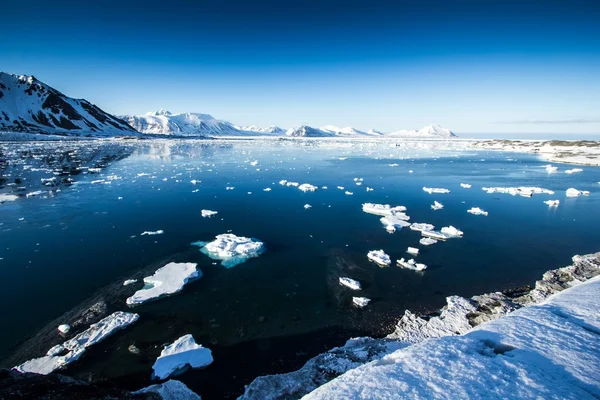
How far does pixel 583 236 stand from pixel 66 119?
448 feet

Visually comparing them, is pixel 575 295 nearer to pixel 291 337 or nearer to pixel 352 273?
pixel 352 273

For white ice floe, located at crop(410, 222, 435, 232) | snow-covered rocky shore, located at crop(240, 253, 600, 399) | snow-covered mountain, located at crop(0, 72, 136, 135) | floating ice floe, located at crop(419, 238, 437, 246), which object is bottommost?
floating ice floe, located at crop(419, 238, 437, 246)

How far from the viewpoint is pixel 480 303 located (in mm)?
6527

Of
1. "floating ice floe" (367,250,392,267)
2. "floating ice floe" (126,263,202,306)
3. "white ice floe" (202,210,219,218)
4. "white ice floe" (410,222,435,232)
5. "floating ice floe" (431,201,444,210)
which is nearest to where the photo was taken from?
"floating ice floe" (126,263,202,306)

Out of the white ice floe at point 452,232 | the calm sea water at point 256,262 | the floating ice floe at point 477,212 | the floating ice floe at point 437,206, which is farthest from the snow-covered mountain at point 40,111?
the floating ice floe at point 477,212

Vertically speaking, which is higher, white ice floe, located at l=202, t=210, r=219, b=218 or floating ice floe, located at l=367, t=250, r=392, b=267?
white ice floe, located at l=202, t=210, r=219, b=218

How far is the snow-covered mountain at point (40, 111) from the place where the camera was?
8862 cm

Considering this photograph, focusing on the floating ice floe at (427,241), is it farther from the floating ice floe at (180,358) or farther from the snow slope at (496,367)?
the floating ice floe at (180,358)

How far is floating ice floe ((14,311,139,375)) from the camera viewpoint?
4.95 meters

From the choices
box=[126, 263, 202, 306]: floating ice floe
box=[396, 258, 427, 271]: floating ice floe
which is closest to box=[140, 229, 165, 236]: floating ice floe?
box=[126, 263, 202, 306]: floating ice floe

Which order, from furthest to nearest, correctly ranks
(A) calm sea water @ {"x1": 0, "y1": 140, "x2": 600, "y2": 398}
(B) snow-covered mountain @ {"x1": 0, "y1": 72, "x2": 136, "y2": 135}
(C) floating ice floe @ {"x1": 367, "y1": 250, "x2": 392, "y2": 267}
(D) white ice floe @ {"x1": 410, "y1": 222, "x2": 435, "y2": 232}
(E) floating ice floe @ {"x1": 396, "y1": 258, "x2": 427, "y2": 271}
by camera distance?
1. (B) snow-covered mountain @ {"x1": 0, "y1": 72, "x2": 136, "y2": 135}
2. (D) white ice floe @ {"x1": 410, "y1": 222, "x2": 435, "y2": 232}
3. (C) floating ice floe @ {"x1": 367, "y1": 250, "x2": 392, "y2": 267}
4. (E) floating ice floe @ {"x1": 396, "y1": 258, "x2": 427, "y2": 271}
5. (A) calm sea water @ {"x1": 0, "y1": 140, "x2": 600, "y2": 398}

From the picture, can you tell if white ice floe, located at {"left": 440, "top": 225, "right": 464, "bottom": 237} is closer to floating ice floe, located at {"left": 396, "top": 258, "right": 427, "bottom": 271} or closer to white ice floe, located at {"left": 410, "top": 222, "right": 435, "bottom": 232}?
white ice floe, located at {"left": 410, "top": 222, "right": 435, "bottom": 232}

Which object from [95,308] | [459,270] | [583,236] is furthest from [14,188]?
[583,236]

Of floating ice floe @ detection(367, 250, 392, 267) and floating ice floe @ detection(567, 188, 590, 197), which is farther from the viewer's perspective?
floating ice floe @ detection(567, 188, 590, 197)
